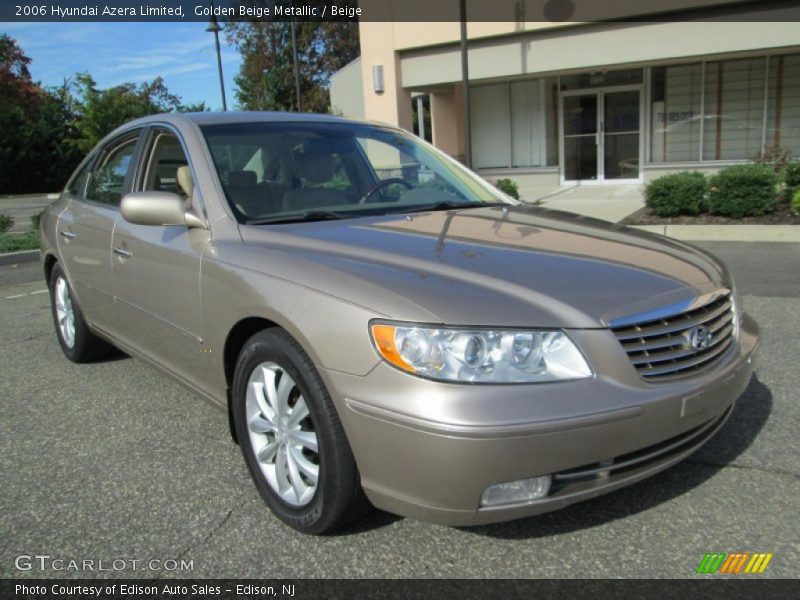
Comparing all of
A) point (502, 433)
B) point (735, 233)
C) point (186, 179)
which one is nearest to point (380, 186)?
point (186, 179)

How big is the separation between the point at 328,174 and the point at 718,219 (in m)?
9.10

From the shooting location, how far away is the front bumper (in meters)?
2.05

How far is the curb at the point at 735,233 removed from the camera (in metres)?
9.44

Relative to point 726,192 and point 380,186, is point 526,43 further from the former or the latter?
point 380,186

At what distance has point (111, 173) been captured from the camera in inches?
173

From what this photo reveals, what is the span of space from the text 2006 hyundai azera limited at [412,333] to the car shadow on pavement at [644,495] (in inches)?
13.2

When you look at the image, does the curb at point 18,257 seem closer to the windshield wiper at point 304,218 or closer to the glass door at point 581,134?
the windshield wiper at point 304,218

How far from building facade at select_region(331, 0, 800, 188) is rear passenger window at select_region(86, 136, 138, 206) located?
41.8 ft

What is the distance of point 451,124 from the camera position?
66.4ft

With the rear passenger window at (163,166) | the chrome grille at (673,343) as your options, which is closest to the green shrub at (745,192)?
the chrome grille at (673,343)

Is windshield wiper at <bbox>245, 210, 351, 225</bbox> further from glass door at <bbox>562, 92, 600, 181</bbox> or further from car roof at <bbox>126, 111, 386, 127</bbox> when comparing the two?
glass door at <bbox>562, 92, 600, 181</bbox>

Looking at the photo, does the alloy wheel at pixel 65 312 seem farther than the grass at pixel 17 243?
No

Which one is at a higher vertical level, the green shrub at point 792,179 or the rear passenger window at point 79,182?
the rear passenger window at point 79,182

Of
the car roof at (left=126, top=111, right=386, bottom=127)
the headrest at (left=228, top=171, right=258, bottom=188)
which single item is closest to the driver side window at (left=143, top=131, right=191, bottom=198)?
the car roof at (left=126, top=111, right=386, bottom=127)
